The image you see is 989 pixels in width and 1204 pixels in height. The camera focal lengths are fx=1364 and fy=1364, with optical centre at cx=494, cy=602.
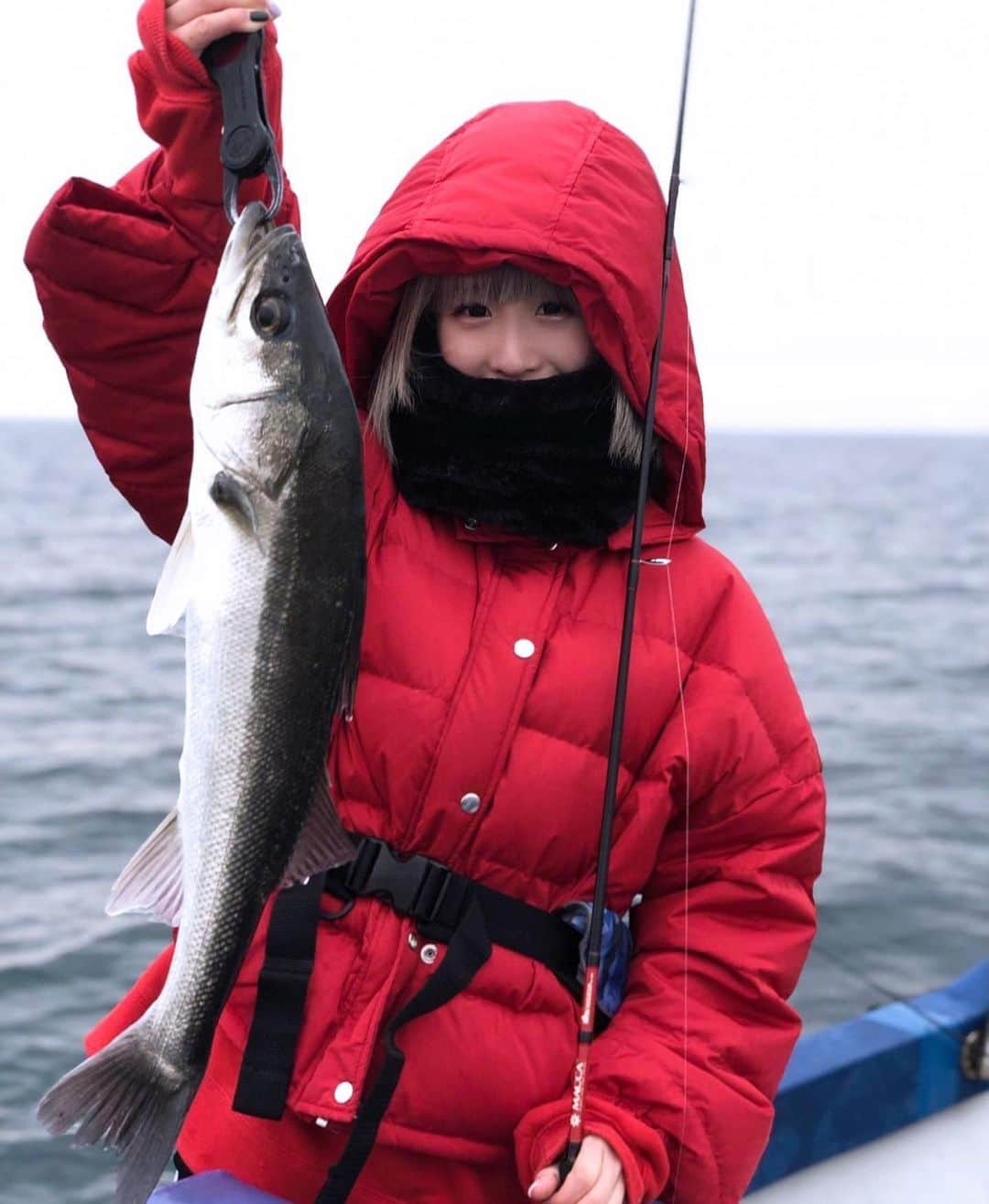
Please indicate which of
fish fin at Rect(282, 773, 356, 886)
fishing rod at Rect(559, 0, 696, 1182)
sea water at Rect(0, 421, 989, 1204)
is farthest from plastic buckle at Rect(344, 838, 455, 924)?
sea water at Rect(0, 421, 989, 1204)

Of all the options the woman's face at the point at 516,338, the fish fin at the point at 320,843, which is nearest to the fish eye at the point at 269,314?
the woman's face at the point at 516,338

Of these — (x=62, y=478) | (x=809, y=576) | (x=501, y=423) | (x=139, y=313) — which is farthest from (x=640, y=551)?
(x=62, y=478)

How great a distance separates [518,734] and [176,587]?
25.8 inches

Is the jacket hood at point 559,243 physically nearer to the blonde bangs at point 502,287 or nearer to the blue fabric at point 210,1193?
the blonde bangs at point 502,287

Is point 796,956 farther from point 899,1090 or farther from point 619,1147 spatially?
point 899,1090

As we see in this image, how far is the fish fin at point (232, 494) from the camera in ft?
6.88

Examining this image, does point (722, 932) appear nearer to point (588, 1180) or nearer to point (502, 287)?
point (588, 1180)

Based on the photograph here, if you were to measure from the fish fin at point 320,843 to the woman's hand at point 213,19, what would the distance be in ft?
3.83

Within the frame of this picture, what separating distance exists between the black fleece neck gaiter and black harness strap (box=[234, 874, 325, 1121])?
833 millimetres

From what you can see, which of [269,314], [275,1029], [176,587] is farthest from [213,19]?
[275,1029]

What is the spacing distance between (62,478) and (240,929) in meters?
69.0

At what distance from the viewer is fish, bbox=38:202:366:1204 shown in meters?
2.10

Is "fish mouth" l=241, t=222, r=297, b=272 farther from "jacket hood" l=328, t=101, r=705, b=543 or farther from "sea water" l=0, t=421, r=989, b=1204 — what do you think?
"sea water" l=0, t=421, r=989, b=1204

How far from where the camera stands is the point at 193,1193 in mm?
2240
